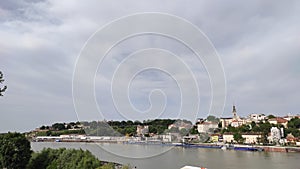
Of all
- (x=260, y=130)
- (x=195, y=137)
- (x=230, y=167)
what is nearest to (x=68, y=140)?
(x=195, y=137)

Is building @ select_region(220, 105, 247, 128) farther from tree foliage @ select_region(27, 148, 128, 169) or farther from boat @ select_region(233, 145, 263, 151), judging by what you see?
tree foliage @ select_region(27, 148, 128, 169)

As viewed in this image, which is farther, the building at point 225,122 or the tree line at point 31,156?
the building at point 225,122

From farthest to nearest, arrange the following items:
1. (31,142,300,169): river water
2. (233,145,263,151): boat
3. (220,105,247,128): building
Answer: (220,105,247,128): building, (233,145,263,151): boat, (31,142,300,169): river water

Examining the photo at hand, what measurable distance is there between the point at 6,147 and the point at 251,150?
14.1 metres

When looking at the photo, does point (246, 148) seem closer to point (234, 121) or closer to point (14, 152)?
point (234, 121)

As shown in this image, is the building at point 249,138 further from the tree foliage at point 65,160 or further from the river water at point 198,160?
the tree foliage at point 65,160

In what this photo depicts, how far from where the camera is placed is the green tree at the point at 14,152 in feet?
21.6

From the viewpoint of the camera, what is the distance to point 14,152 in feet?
22.2

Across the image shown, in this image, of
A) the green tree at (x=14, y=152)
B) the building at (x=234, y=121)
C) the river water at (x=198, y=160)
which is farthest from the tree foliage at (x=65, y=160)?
the building at (x=234, y=121)

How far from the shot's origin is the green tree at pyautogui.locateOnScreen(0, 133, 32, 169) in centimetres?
659

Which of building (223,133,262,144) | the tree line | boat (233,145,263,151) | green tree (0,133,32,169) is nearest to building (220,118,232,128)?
building (223,133,262,144)

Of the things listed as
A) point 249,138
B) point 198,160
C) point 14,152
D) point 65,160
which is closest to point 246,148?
point 249,138

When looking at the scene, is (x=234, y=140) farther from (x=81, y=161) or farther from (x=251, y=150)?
(x=81, y=161)

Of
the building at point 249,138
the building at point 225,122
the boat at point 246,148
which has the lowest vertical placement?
the boat at point 246,148
